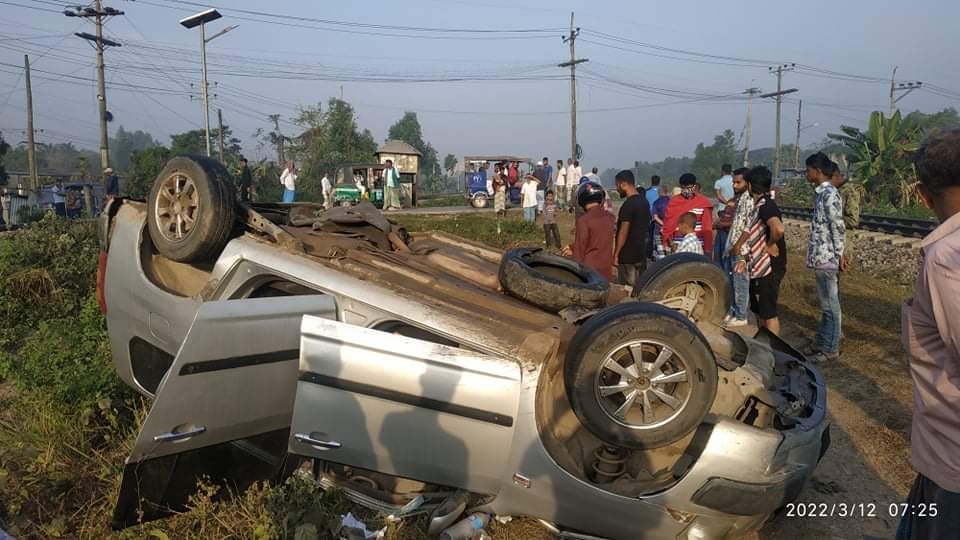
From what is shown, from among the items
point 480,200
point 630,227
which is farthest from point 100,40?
point 630,227

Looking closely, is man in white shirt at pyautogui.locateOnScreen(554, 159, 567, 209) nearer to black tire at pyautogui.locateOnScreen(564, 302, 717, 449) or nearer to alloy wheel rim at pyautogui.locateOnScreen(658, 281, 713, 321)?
alloy wheel rim at pyautogui.locateOnScreen(658, 281, 713, 321)

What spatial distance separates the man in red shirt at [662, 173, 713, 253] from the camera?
6.95 metres

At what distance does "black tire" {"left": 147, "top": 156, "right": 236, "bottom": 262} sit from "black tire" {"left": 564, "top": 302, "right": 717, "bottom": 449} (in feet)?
7.13

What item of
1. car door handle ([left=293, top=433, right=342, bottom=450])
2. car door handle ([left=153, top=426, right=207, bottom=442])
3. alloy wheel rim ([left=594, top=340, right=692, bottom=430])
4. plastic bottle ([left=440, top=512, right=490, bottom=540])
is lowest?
plastic bottle ([left=440, top=512, right=490, bottom=540])

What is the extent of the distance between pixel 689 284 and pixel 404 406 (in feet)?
7.83

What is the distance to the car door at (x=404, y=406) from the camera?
107 inches

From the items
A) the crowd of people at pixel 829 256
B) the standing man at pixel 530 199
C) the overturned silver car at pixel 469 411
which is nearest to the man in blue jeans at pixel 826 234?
the crowd of people at pixel 829 256

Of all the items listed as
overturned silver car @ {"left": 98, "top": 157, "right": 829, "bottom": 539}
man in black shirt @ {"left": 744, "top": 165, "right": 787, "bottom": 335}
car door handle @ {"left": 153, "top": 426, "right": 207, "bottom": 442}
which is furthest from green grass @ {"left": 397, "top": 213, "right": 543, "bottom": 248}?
car door handle @ {"left": 153, "top": 426, "right": 207, "bottom": 442}

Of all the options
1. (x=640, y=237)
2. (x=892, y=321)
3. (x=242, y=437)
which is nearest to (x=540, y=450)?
(x=242, y=437)

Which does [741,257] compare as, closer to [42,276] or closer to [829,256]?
[829,256]

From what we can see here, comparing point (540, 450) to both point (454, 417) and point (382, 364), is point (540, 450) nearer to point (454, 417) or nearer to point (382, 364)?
point (454, 417)

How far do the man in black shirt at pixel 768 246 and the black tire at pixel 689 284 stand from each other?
1787mm

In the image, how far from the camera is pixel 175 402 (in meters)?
2.68

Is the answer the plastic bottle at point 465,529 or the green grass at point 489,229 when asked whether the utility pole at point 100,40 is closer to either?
the green grass at point 489,229
